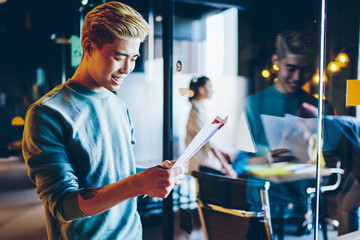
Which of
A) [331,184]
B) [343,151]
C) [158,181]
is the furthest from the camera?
[331,184]

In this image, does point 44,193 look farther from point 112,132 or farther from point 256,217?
point 256,217

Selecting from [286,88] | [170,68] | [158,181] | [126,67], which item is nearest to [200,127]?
[170,68]

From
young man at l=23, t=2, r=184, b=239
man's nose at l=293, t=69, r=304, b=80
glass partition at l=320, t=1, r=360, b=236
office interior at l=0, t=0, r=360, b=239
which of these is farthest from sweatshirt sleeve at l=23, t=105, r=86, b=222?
glass partition at l=320, t=1, r=360, b=236

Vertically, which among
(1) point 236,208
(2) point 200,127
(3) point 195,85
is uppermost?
(3) point 195,85

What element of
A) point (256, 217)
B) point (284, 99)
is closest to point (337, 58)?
point (284, 99)

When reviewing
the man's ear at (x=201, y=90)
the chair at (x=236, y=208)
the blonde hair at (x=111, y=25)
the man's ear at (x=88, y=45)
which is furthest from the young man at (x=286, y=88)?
the man's ear at (x=88, y=45)

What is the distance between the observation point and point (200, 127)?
3215 mm

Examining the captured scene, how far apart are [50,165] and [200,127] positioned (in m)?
2.46

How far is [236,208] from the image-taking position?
1.68m

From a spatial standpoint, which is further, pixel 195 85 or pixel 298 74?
pixel 195 85

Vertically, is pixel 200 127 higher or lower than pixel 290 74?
lower

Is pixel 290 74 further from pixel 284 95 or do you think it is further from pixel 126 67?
pixel 126 67

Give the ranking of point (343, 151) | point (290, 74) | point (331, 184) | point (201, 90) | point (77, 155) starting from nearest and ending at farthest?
point (77, 155)
point (290, 74)
point (343, 151)
point (331, 184)
point (201, 90)

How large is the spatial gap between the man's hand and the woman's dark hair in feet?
6.09
